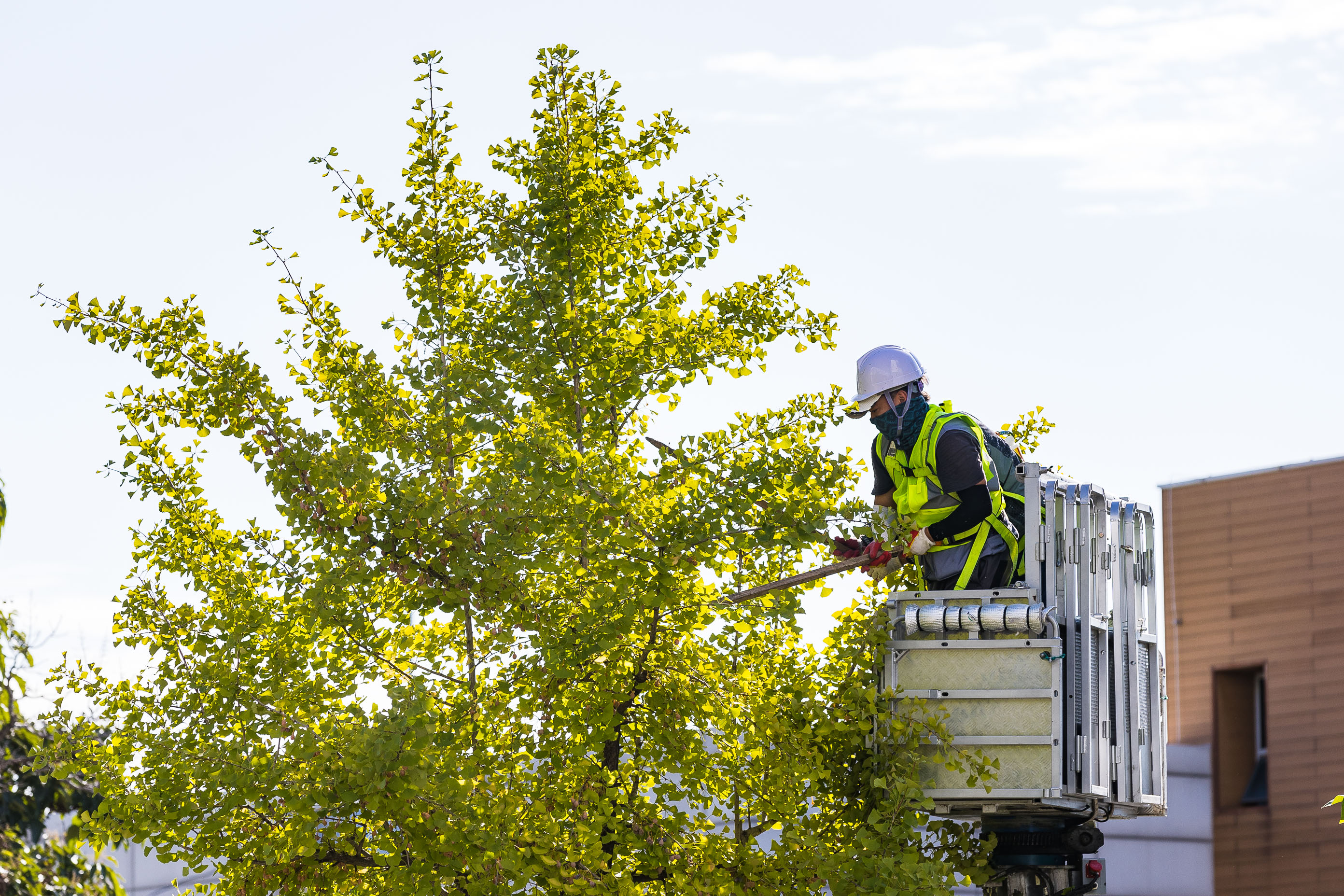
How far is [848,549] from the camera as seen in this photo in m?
9.00

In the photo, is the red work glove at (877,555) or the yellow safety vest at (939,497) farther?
the red work glove at (877,555)

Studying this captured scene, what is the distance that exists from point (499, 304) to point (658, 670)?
2338mm

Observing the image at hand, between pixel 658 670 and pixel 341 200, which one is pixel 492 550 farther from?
pixel 341 200

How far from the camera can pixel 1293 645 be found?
86.6ft

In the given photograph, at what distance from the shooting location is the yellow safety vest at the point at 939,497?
8.47m

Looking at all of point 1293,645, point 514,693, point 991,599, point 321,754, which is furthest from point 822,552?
point 1293,645

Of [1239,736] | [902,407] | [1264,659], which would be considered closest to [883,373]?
[902,407]

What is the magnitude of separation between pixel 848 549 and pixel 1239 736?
20924 millimetres

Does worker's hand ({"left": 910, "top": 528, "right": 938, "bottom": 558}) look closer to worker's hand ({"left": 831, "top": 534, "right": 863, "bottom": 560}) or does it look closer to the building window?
worker's hand ({"left": 831, "top": 534, "right": 863, "bottom": 560})

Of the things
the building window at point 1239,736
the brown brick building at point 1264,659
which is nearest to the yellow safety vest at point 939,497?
the brown brick building at point 1264,659

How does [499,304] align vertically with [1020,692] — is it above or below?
above

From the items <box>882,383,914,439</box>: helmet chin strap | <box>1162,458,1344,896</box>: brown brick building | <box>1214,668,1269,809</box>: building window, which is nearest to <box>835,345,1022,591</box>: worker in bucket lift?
<box>882,383,914,439</box>: helmet chin strap

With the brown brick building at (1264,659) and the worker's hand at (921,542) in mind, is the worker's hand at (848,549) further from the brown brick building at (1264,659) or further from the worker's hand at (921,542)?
the brown brick building at (1264,659)

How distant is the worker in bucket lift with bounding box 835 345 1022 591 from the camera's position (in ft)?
27.7
